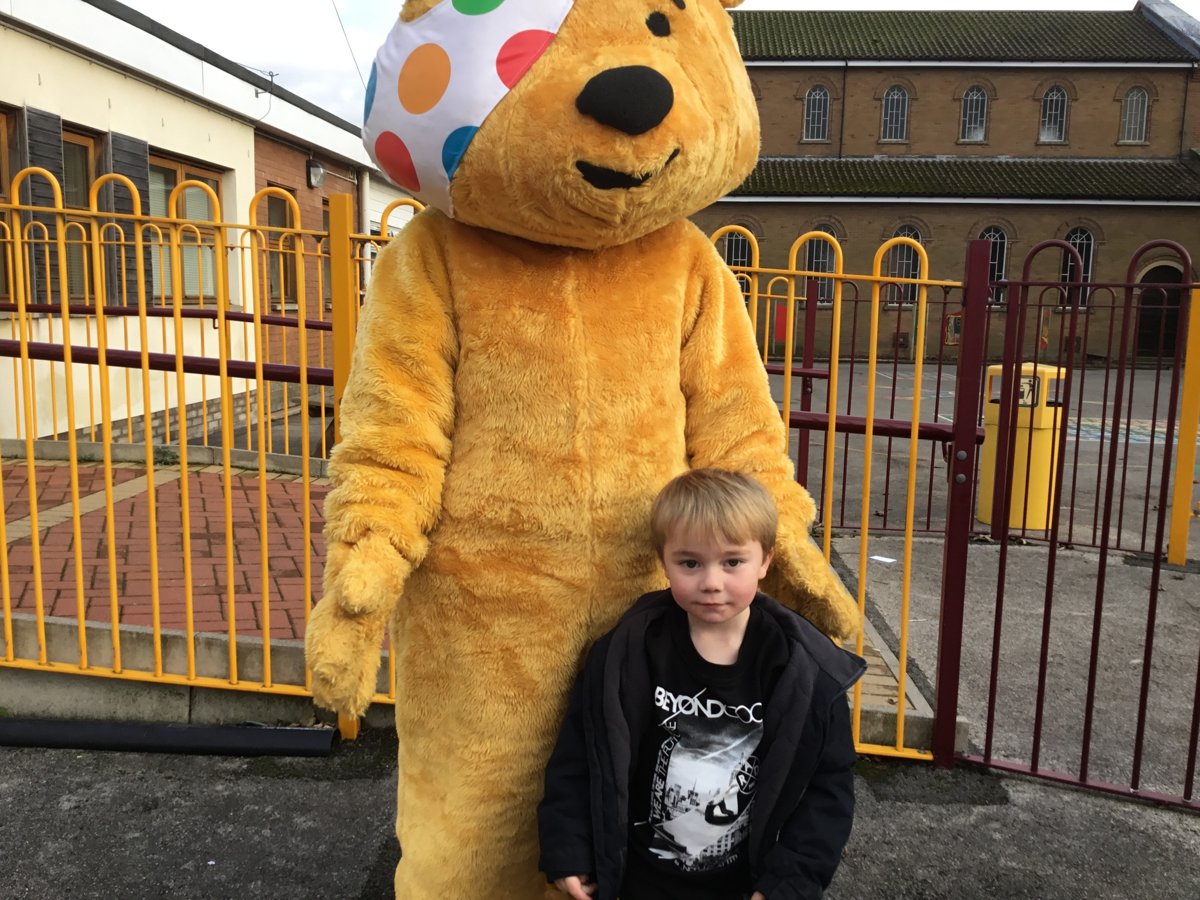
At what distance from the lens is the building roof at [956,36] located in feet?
96.1

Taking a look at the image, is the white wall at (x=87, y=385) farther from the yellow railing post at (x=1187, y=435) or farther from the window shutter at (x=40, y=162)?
the yellow railing post at (x=1187, y=435)

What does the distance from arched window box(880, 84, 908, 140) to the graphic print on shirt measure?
31.3 metres

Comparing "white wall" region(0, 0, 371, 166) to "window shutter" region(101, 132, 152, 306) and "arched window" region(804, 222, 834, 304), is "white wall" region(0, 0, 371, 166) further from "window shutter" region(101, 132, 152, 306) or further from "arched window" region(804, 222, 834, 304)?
"arched window" region(804, 222, 834, 304)

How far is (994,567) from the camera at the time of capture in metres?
6.23

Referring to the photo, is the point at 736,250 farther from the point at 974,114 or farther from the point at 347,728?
the point at 347,728

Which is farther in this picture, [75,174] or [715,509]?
[75,174]

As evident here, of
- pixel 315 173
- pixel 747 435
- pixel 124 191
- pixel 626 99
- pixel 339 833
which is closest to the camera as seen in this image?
pixel 626 99

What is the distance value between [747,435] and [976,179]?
30404mm

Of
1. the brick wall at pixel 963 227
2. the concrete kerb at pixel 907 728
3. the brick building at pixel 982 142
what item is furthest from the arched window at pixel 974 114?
the concrete kerb at pixel 907 728

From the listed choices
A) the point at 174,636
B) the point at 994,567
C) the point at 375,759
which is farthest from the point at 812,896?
the point at 994,567

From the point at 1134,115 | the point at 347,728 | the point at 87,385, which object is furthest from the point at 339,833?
the point at 1134,115

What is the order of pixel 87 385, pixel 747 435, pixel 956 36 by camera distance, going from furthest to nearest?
1. pixel 956 36
2. pixel 87 385
3. pixel 747 435

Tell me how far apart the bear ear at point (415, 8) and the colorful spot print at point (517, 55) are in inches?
7.4

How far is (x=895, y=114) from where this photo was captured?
98.4 feet
